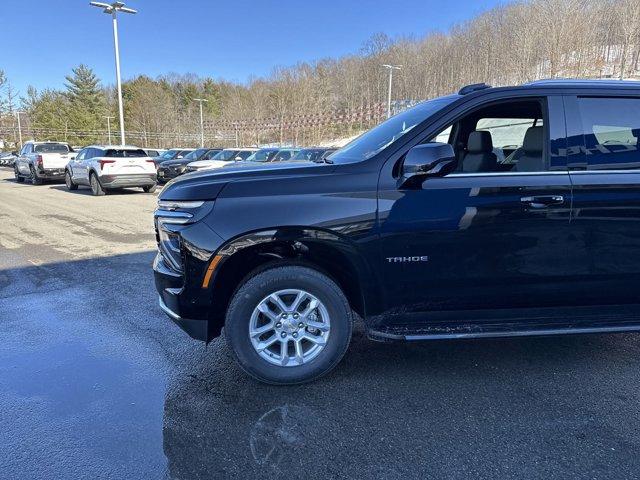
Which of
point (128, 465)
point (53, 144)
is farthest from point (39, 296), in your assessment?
point (53, 144)

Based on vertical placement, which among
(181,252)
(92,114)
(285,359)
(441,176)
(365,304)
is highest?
(92,114)

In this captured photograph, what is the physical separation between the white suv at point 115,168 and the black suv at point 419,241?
508 inches

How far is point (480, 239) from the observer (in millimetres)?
2893

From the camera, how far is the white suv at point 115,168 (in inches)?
567

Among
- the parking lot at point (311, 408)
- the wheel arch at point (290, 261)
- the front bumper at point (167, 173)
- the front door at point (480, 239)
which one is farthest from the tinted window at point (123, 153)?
the front door at point (480, 239)

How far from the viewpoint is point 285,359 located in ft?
9.81

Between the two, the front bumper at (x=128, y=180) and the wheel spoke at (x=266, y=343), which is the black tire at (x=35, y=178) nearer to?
the front bumper at (x=128, y=180)

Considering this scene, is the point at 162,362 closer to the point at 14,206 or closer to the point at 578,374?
the point at 578,374

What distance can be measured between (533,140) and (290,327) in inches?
87.2

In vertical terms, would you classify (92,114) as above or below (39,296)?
above

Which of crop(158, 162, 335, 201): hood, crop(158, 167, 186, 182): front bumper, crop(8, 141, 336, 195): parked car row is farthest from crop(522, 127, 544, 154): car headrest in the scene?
crop(158, 167, 186, 182): front bumper

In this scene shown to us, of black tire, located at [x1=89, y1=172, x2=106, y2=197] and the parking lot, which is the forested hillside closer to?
black tire, located at [x1=89, y1=172, x2=106, y2=197]

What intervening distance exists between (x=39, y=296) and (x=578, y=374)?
5271mm

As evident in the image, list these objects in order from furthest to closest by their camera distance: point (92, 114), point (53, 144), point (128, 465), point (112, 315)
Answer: point (92, 114), point (53, 144), point (112, 315), point (128, 465)
